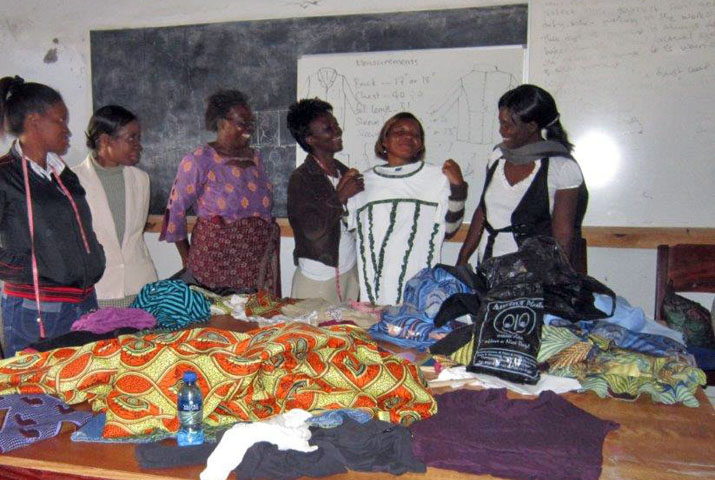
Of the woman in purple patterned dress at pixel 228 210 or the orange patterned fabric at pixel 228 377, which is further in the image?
the woman in purple patterned dress at pixel 228 210

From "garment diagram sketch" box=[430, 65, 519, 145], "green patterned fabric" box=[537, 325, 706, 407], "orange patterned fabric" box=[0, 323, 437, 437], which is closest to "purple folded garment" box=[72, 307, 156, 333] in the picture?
"orange patterned fabric" box=[0, 323, 437, 437]

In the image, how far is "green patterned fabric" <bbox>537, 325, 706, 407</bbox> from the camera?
170cm

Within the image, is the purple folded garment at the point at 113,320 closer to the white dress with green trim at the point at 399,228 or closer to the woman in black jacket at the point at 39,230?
the woman in black jacket at the point at 39,230

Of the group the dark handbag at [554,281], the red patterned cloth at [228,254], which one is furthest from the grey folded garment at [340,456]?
the red patterned cloth at [228,254]

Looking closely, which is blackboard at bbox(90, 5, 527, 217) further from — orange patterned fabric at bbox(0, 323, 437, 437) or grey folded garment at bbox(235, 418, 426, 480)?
grey folded garment at bbox(235, 418, 426, 480)

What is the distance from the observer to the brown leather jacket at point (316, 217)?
3219mm

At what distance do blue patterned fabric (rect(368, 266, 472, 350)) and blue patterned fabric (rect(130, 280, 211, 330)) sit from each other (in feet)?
2.20

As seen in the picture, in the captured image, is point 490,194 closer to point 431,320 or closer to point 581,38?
point 431,320

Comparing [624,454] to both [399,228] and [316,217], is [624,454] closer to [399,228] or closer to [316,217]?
[399,228]

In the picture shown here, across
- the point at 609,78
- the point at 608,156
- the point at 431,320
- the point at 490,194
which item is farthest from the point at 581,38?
the point at 431,320

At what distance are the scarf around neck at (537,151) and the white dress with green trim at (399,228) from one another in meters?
0.34

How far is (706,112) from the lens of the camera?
3.77 metres

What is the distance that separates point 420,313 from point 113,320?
1025 millimetres

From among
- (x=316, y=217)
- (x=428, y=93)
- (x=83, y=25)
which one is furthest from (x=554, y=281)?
(x=83, y=25)
